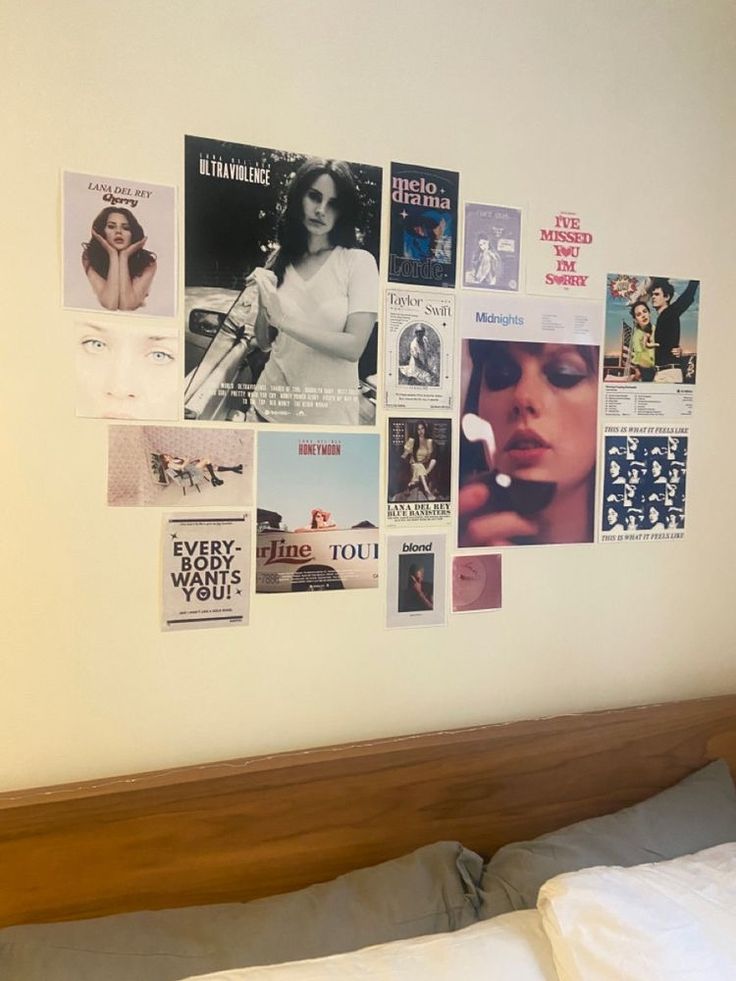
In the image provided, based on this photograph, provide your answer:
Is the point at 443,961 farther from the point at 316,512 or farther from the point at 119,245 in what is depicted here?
the point at 119,245

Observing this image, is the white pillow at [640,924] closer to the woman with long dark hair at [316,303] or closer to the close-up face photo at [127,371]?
the woman with long dark hair at [316,303]

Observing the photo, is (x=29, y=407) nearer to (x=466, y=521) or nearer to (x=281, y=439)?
(x=281, y=439)

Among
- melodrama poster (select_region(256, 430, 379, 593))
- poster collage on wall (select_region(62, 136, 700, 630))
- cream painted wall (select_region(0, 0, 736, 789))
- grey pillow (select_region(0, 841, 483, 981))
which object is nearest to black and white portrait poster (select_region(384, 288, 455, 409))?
poster collage on wall (select_region(62, 136, 700, 630))

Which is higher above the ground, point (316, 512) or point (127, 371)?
point (127, 371)

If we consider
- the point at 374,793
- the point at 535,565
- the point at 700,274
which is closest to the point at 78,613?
the point at 374,793

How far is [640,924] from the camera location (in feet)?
3.72

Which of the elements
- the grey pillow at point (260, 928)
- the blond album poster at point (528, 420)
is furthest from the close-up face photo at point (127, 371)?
the grey pillow at point (260, 928)

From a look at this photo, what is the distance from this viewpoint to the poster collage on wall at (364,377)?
4.15ft

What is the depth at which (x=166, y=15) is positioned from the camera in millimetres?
1239

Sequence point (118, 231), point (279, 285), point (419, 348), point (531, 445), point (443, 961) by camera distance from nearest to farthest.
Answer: point (443, 961), point (118, 231), point (279, 285), point (419, 348), point (531, 445)

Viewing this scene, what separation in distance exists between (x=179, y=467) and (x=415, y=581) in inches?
18.1

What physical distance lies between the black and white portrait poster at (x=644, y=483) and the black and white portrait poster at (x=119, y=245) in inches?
34.7

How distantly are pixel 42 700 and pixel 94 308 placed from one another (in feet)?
1.94

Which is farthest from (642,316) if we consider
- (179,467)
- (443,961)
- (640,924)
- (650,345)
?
(443,961)
